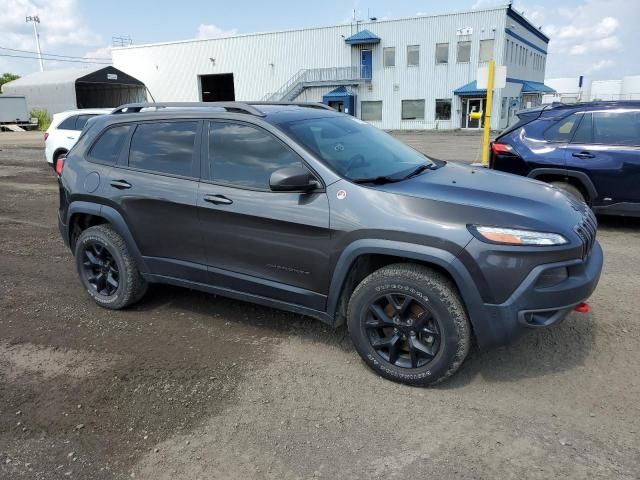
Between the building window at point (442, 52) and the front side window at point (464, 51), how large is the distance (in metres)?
0.99

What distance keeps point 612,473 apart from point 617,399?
0.73m

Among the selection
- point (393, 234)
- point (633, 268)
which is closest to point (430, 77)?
point (633, 268)

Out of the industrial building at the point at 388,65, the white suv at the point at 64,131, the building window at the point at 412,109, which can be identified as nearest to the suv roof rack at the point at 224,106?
the white suv at the point at 64,131

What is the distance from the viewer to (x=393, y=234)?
3223 mm

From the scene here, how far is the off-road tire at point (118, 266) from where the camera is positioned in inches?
177

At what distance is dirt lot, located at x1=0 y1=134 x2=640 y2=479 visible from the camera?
2703 millimetres

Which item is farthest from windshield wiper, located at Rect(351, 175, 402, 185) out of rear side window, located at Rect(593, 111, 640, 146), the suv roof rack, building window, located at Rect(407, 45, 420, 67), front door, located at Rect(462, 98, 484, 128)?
building window, located at Rect(407, 45, 420, 67)

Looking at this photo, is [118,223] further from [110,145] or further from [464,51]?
[464,51]

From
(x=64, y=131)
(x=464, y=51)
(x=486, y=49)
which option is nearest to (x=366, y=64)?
(x=464, y=51)

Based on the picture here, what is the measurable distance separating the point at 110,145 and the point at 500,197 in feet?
10.9

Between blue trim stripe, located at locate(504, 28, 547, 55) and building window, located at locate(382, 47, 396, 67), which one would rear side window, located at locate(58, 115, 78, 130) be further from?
blue trim stripe, located at locate(504, 28, 547, 55)

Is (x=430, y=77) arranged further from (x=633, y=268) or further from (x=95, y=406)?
(x=95, y=406)

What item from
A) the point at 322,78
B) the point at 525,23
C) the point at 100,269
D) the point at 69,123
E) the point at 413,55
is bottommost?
the point at 100,269

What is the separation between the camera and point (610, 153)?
6641 mm
